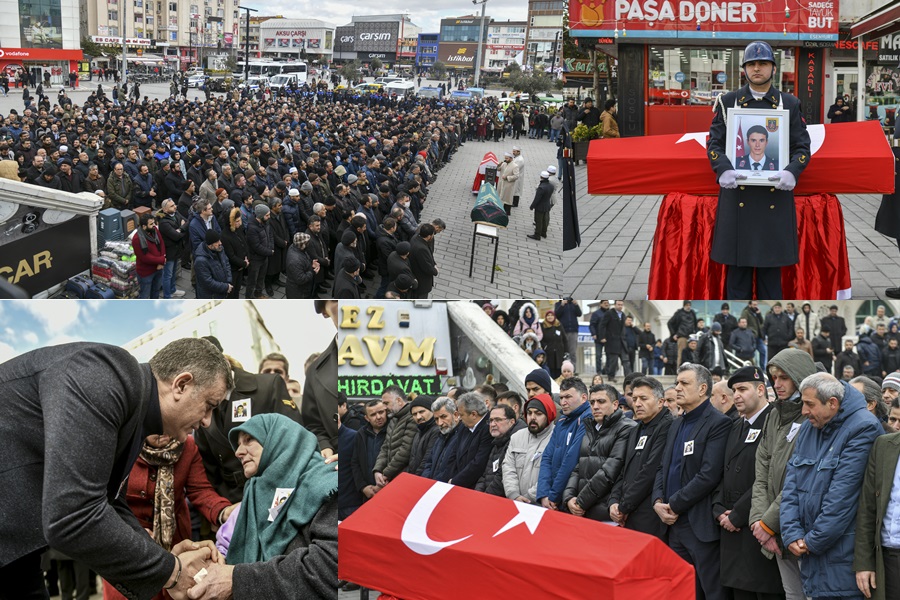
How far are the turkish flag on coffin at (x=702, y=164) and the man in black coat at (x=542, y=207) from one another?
7460 millimetres

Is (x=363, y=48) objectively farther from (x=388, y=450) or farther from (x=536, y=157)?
(x=388, y=450)

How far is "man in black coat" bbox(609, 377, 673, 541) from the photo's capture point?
4.13m

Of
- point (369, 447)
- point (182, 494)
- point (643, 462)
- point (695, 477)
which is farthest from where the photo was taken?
point (643, 462)

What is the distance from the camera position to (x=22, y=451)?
6.66 feet

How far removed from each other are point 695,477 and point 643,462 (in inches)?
12.5

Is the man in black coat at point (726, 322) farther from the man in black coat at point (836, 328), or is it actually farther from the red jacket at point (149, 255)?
the red jacket at point (149, 255)

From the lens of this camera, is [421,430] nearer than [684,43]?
Yes

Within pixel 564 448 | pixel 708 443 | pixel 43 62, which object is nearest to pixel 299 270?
pixel 564 448

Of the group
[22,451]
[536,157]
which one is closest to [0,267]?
[22,451]

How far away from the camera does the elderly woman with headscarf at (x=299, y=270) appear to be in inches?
304

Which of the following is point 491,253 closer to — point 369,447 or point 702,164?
point 702,164

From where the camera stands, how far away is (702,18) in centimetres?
1338

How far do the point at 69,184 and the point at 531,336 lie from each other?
9398mm

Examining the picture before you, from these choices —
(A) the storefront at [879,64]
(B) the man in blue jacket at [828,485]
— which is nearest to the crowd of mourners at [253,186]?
(B) the man in blue jacket at [828,485]
